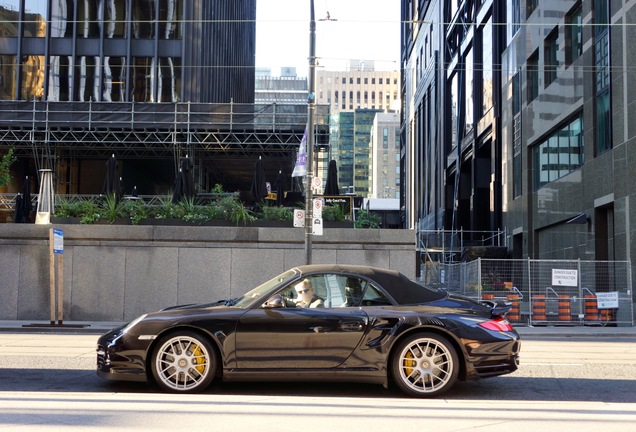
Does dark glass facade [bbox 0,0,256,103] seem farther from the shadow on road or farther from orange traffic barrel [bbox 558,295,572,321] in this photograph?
the shadow on road

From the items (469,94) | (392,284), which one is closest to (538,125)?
(469,94)

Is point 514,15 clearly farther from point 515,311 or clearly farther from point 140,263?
point 140,263

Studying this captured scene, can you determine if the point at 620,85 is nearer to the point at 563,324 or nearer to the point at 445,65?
the point at 563,324

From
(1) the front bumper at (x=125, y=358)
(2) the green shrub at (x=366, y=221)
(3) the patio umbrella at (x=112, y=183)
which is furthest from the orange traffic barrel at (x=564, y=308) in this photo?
(1) the front bumper at (x=125, y=358)

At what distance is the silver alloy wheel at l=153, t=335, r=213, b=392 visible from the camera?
24.8ft

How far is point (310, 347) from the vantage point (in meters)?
7.55

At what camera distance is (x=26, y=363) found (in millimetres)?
10102

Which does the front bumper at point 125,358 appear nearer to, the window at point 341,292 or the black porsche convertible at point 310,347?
the black porsche convertible at point 310,347

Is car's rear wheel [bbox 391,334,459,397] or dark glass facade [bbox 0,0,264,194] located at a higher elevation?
dark glass facade [bbox 0,0,264,194]

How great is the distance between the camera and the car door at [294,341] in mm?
7543

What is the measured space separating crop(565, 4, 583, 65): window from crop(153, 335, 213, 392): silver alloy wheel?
30.4 meters

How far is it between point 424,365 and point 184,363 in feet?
8.04

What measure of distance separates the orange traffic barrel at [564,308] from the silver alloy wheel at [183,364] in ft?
51.7

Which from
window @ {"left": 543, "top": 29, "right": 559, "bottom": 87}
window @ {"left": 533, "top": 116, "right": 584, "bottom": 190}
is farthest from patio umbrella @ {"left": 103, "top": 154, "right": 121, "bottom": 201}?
window @ {"left": 543, "top": 29, "right": 559, "bottom": 87}
